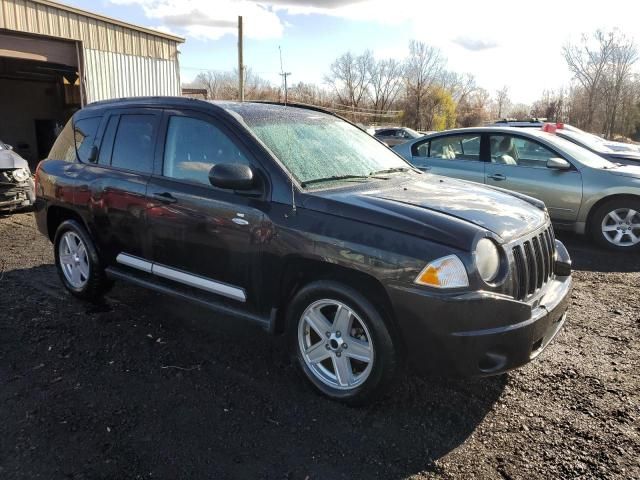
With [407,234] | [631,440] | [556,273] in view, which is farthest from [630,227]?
[407,234]

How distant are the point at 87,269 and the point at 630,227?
22.0ft

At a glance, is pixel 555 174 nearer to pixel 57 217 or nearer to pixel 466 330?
pixel 466 330

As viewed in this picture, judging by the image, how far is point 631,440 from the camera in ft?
9.29

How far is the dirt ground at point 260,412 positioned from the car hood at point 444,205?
3.60ft

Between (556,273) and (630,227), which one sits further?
(630,227)

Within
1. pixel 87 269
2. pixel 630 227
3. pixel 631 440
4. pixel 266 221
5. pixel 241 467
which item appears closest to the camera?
pixel 241 467

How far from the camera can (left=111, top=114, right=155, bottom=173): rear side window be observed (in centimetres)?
416

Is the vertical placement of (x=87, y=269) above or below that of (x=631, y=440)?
above

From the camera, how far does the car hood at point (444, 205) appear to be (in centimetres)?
296

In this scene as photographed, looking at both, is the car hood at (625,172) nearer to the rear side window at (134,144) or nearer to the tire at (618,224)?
the tire at (618,224)

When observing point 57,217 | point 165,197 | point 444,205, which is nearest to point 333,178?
point 444,205

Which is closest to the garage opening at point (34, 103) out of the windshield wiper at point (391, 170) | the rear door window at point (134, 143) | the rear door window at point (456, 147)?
the rear door window at point (456, 147)

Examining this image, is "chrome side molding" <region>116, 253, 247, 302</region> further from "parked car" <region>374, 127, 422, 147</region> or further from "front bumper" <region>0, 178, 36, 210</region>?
"parked car" <region>374, 127, 422, 147</region>

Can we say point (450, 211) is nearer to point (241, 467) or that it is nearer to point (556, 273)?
point (556, 273)
